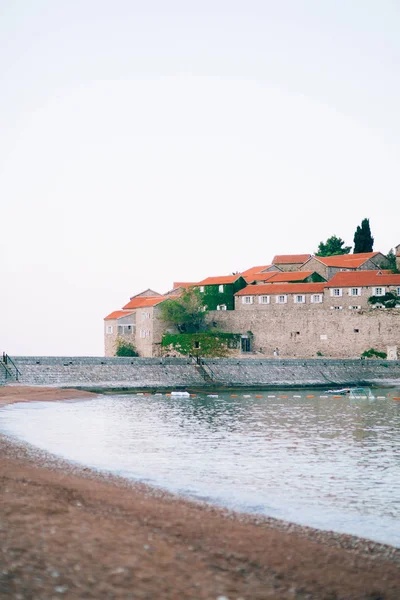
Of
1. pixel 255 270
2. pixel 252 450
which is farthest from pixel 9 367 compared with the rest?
pixel 255 270

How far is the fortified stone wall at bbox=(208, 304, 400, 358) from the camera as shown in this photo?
75.9m

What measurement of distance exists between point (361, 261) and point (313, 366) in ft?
73.2

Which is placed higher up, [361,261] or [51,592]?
[361,261]

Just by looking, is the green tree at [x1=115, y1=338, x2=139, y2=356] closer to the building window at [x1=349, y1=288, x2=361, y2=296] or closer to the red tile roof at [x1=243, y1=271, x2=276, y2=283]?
the red tile roof at [x1=243, y1=271, x2=276, y2=283]

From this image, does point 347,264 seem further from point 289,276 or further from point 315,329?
point 315,329

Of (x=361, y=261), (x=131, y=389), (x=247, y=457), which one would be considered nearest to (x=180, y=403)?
(x=131, y=389)

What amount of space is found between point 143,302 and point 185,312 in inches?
262

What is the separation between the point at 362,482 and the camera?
18.3 m

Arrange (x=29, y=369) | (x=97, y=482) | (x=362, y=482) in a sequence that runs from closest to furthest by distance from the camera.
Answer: (x=97, y=482)
(x=362, y=482)
(x=29, y=369)

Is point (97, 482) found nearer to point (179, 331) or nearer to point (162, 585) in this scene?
point (162, 585)

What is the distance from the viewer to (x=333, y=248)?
374 ft

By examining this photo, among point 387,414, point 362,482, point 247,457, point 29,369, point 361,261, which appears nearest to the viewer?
point 362,482

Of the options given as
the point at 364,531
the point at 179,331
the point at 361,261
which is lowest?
the point at 364,531

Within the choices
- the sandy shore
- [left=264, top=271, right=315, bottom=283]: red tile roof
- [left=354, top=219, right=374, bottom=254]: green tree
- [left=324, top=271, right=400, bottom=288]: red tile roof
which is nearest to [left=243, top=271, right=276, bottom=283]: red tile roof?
[left=264, top=271, right=315, bottom=283]: red tile roof
